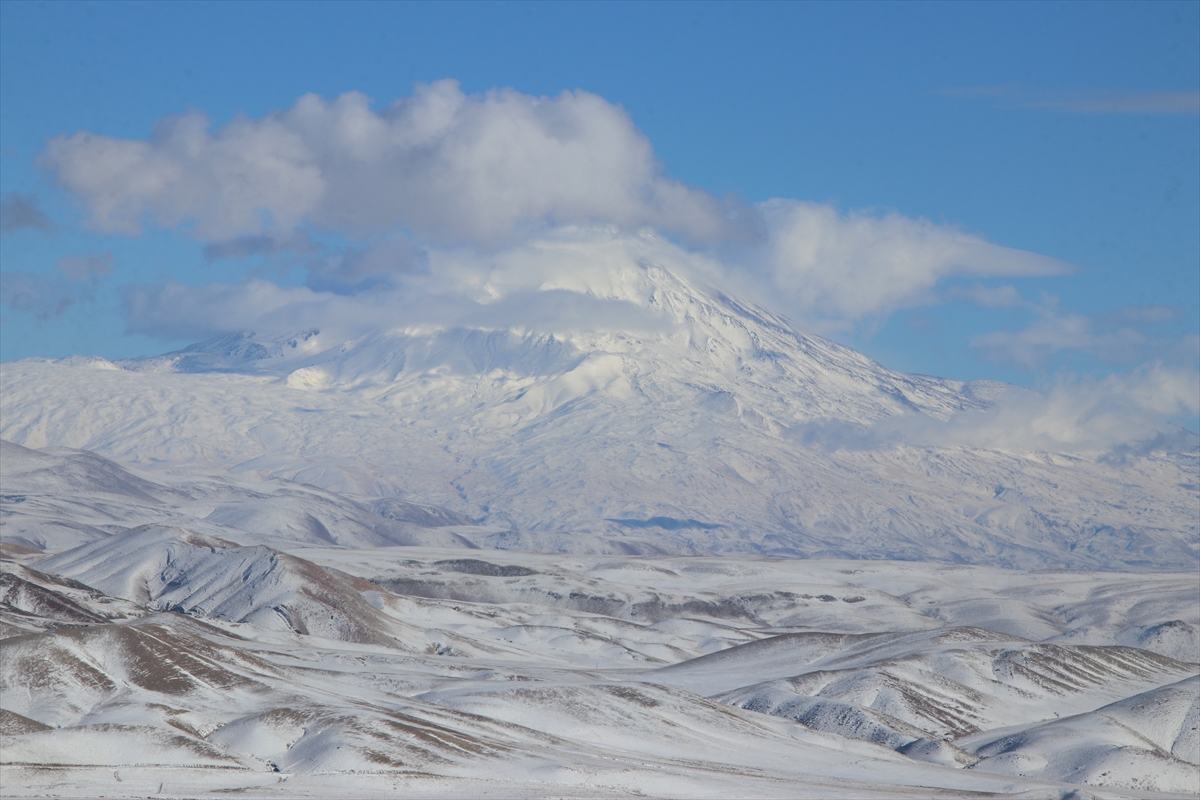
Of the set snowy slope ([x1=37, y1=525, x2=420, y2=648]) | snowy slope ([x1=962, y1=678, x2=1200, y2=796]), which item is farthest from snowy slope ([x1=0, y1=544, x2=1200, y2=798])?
snowy slope ([x1=37, y1=525, x2=420, y2=648])

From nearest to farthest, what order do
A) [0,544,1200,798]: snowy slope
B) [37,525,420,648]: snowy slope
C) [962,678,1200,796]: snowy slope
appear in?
[0,544,1200,798]: snowy slope
[962,678,1200,796]: snowy slope
[37,525,420,648]: snowy slope

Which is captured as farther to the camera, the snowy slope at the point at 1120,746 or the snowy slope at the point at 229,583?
the snowy slope at the point at 229,583

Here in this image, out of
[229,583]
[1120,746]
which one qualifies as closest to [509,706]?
[1120,746]

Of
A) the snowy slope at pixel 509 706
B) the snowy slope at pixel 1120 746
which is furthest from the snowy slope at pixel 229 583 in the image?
the snowy slope at pixel 1120 746

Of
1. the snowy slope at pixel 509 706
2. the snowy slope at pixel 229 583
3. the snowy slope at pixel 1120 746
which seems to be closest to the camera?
the snowy slope at pixel 509 706

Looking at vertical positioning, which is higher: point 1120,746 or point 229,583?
point 229,583

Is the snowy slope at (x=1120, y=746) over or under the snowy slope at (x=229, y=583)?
under

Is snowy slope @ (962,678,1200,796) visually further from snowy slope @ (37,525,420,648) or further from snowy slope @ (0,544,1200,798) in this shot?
snowy slope @ (37,525,420,648)

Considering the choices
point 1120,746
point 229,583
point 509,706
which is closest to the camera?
point 509,706

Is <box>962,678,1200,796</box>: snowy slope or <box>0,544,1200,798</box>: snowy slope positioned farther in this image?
<box>962,678,1200,796</box>: snowy slope

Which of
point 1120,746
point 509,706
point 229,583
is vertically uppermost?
point 229,583

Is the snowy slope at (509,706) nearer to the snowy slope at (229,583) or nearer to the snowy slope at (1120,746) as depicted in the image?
the snowy slope at (1120,746)

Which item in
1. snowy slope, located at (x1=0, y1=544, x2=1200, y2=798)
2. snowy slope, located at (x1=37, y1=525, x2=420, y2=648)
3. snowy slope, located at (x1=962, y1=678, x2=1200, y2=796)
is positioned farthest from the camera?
snowy slope, located at (x1=37, y1=525, x2=420, y2=648)

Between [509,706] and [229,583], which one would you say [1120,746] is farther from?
[229,583]
